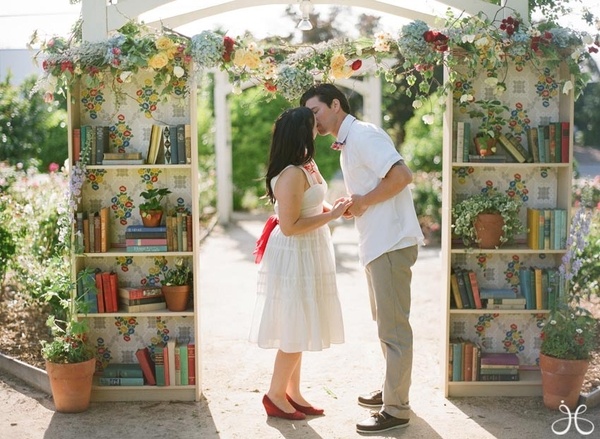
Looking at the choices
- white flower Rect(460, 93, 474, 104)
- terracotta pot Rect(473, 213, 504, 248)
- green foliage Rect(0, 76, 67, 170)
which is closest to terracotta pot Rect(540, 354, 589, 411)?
terracotta pot Rect(473, 213, 504, 248)

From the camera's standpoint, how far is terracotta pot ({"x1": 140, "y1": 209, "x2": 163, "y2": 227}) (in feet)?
16.2

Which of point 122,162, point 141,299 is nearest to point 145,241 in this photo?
point 141,299

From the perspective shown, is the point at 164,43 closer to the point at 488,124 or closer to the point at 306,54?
the point at 306,54

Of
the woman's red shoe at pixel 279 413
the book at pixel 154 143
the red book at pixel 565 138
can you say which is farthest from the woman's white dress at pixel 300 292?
the red book at pixel 565 138

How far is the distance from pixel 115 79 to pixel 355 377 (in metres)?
2.49

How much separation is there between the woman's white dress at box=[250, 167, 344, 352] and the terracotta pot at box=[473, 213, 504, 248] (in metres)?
0.94

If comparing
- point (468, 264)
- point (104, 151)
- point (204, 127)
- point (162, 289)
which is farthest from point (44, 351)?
point (204, 127)

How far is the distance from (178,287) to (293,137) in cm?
124

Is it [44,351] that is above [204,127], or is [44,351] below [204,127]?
below

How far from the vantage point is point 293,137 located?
14.4 feet

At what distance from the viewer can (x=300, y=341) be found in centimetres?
450

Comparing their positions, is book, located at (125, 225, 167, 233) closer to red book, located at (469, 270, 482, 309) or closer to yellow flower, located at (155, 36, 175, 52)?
yellow flower, located at (155, 36, 175, 52)

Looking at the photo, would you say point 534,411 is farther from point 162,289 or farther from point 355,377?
point 162,289

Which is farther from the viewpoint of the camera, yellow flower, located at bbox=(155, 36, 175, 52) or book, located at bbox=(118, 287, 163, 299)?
book, located at bbox=(118, 287, 163, 299)
